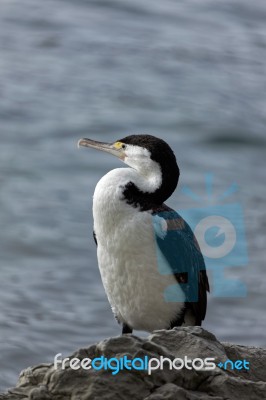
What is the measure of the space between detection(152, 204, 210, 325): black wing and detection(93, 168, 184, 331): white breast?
0.18 ft

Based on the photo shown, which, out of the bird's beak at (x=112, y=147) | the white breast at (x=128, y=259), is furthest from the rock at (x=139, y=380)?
the bird's beak at (x=112, y=147)

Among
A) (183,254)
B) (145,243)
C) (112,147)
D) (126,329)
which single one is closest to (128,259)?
(145,243)

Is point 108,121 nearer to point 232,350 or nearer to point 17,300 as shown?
point 17,300

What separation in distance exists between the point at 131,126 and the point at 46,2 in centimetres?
702

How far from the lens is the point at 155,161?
8375 mm

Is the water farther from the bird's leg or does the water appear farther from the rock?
the rock

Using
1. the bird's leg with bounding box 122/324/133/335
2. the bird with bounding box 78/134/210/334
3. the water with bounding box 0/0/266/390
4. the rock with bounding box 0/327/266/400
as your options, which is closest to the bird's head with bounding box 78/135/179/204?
the bird with bounding box 78/134/210/334

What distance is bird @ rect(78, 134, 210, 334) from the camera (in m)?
8.41

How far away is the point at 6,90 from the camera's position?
22703 mm

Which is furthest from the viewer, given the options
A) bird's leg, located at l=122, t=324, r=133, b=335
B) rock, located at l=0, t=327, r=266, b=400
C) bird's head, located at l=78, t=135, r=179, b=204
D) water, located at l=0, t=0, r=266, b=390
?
water, located at l=0, t=0, r=266, b=390

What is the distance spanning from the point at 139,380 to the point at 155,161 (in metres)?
1.95

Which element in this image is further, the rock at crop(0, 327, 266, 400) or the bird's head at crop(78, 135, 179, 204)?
the bird's head at crop(78, 135, 179, 204)

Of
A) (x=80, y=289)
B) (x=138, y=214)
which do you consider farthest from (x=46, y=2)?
(x=138, y=214)

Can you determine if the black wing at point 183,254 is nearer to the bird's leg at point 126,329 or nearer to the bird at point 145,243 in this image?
the bird at point 145,243
